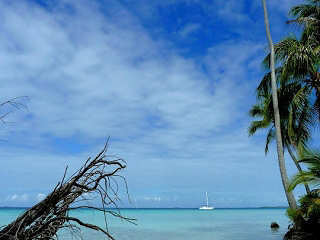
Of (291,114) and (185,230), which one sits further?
(185,230)

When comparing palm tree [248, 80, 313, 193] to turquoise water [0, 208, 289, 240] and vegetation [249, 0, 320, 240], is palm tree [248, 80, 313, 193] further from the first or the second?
turquoise water [0, 208, 289, 240]

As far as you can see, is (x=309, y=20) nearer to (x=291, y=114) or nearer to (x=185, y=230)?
(x=291, y=114)

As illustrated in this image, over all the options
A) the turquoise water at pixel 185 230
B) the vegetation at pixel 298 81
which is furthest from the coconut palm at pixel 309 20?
the turquoise water at pixel 185 230

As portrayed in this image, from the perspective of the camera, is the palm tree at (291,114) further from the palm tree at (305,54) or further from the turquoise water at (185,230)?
the turquoise water at (185,230)

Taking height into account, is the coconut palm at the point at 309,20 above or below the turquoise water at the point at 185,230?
above

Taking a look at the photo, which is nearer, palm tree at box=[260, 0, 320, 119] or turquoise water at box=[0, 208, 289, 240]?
palm tree at box=[260, 0, 320, 119]

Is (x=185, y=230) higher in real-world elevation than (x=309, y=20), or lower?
lower

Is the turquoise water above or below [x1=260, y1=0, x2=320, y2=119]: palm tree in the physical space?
below

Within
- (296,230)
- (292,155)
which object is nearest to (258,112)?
(292,155)

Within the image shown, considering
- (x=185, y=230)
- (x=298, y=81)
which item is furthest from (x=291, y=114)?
(x=185, y=230)

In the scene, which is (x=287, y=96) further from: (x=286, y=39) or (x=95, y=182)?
(x=95, y=182)

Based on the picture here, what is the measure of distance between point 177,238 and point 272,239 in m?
5.32

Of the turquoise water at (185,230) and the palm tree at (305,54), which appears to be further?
the turquoise water at (185,230)

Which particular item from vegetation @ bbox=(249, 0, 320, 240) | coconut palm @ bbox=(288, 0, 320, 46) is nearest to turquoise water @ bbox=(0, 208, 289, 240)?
vegetation @ bbox=(249, 0, 320, 240)
